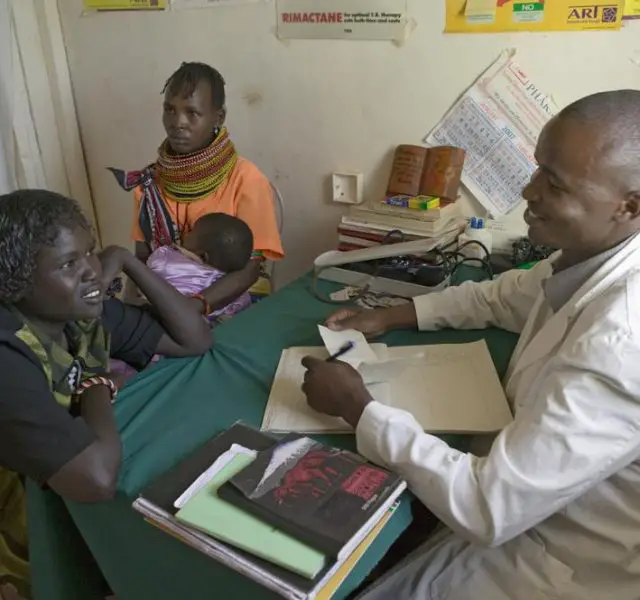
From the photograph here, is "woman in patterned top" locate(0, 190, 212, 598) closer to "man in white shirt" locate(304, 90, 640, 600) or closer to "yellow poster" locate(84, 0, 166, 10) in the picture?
"man in white shirt" locate(304, 90, 640, 600)

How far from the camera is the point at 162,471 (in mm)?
1017

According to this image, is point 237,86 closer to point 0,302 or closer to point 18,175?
point 18,175

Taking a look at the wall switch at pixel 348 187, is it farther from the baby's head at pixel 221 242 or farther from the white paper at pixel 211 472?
the white paper at pixel 211 472

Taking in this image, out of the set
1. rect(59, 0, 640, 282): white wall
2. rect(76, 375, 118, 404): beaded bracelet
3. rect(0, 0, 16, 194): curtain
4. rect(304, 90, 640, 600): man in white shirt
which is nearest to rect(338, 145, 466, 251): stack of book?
rect(59, 0, 640, 282): white wall

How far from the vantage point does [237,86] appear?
7.40 feet

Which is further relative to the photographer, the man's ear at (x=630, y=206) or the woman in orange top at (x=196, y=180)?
the woman in orange top at (x=196, y=180)

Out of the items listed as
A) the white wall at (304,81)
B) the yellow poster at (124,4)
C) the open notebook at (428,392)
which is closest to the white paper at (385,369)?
the open notebook at (428,392)

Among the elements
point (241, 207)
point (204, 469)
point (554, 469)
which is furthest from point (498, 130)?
point (204, 469)

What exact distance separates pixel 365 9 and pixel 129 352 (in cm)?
124

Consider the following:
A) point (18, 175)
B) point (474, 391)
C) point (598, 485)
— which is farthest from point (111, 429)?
point (18, 175)

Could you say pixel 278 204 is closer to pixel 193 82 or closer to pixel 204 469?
pixel 193 82

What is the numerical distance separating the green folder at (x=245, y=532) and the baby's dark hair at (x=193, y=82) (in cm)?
129

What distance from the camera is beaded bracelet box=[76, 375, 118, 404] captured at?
1.17 m

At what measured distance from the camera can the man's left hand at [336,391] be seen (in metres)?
1.07
